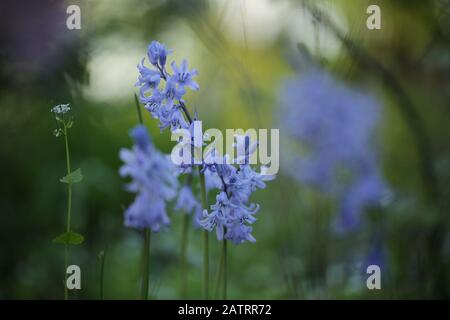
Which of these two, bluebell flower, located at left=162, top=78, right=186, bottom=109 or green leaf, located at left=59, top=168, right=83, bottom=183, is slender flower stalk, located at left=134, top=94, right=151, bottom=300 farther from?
green leaf, located at left=59, top=168, right=83, bottom=183

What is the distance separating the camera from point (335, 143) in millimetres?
2039

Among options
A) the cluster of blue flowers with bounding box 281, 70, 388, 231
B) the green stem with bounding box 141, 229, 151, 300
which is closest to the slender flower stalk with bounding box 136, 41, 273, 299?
the green stem with bounding box 141, 229, 151, 300

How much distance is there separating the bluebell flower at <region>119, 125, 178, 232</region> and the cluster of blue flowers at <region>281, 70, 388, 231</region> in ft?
2.84

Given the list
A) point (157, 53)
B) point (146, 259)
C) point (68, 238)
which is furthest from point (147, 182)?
point (68, 238)

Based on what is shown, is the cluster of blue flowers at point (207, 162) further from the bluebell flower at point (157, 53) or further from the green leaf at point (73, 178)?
the green leaf at point (73, 178)

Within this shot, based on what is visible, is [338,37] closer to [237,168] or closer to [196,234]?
[237,168]

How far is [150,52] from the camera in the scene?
1.18 m

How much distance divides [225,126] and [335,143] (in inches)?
24.0

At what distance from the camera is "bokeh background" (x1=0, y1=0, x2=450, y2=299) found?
5.38 ft

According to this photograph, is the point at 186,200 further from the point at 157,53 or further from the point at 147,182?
the point at 157,53

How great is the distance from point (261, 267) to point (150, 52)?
1.01 metres

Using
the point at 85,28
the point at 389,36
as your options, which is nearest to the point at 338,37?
the point at 389,36
